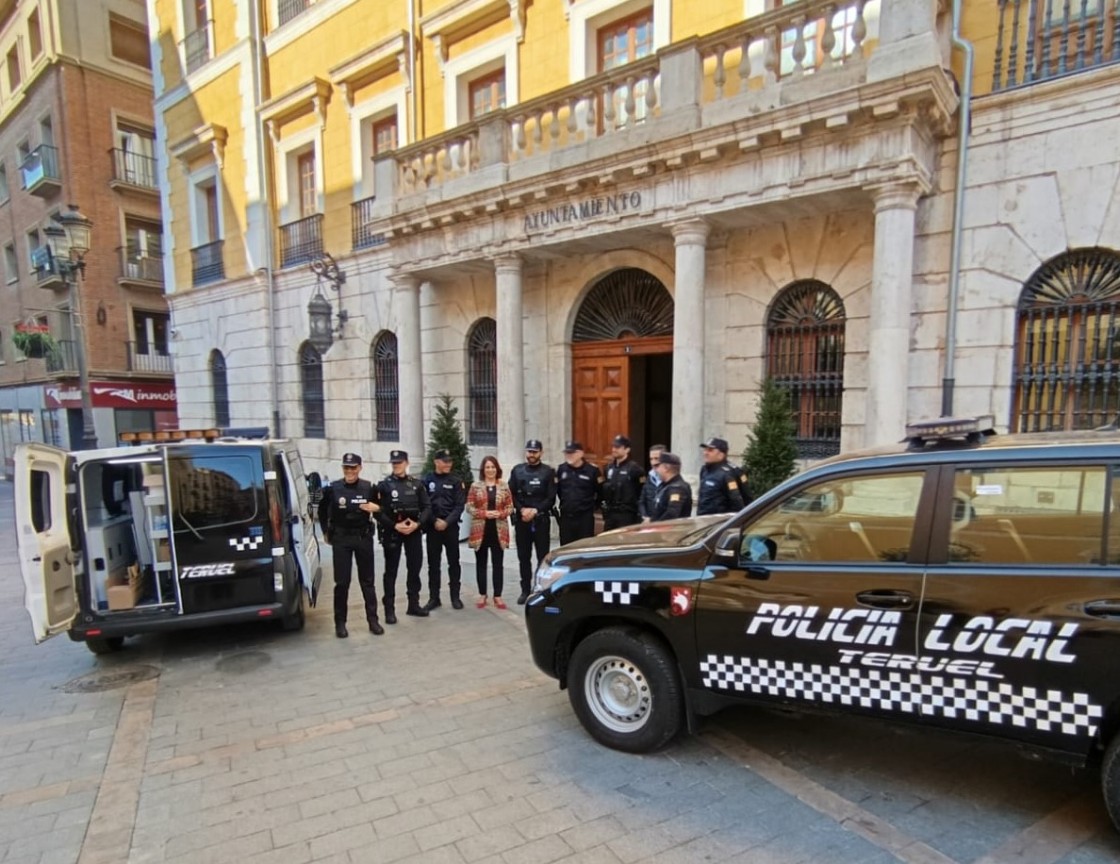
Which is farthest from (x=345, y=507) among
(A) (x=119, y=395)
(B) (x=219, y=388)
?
(A) (x=119, y=395)

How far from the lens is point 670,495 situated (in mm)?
5523

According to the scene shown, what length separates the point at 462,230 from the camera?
31.9ft

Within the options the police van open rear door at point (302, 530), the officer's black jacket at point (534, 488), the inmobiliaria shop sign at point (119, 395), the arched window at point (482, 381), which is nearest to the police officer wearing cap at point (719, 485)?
the officer's black jacket at point (534, 488)

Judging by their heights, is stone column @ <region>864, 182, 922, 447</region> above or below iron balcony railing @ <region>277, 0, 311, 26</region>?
below

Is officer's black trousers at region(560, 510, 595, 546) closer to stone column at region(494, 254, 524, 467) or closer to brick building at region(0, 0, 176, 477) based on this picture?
stone column at region(494, 254, 524, 467)

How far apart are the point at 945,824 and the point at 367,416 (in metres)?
11.9

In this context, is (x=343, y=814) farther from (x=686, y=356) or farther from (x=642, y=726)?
(x=686, y=356)

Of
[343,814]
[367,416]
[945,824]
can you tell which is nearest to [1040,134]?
[945,824]

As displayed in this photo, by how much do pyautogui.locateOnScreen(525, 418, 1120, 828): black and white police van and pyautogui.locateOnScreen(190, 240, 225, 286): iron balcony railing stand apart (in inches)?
634

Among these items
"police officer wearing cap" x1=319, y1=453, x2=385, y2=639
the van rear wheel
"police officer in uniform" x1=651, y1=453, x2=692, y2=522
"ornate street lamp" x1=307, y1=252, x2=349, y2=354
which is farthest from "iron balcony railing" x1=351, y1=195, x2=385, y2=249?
"police officer in uniform" x1=651, y1=453, x2=692, y2=522

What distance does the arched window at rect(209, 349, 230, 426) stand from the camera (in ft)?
54.7

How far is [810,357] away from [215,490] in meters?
6.82

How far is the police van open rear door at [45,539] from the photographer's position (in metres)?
4.50

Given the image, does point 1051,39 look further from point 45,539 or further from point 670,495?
point 45,539
